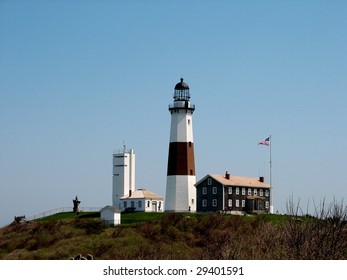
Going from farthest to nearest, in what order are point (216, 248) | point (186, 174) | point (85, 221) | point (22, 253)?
point (186, 174), point (85, 221), point (22, 253), point (216, 248)

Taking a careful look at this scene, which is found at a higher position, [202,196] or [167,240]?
[202,196]

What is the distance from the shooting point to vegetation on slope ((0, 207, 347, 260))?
17000 millimetres

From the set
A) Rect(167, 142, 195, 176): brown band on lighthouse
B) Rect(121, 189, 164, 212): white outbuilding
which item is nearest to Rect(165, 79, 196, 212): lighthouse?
Rect(167, 142, 195, 176): brown band on lighthouse

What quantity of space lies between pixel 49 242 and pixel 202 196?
2463cm

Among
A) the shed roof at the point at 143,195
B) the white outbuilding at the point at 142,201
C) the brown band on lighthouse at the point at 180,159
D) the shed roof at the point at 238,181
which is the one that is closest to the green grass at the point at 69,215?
the white outbuilding at the point at 142,201

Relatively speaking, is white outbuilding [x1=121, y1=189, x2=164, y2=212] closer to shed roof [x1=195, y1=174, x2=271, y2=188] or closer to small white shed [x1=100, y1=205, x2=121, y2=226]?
shed roof [x1=195, y1=174, x2=271, y2=188]

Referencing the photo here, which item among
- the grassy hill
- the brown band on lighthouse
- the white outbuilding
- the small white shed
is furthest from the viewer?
the white outbuilding

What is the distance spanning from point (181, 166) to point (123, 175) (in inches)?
347

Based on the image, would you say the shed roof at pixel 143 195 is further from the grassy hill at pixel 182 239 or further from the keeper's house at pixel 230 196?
the keeper's house at pixel 230 196

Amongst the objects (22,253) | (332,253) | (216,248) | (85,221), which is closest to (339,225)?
(332,253)

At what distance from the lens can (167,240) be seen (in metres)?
40.5

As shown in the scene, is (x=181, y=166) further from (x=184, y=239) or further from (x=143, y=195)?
(x=184, y=239)

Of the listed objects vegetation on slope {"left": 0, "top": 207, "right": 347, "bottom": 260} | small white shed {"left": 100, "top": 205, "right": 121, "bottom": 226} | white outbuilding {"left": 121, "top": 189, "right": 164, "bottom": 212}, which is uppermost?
white outbuilding {"left": 121, "top": 189, "right": 164, "bottom": 212}

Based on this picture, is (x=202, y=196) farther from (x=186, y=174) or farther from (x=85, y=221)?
(x=85, y=221)
